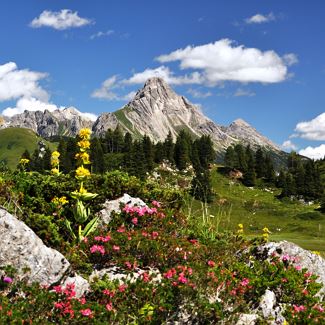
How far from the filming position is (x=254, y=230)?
77500mm

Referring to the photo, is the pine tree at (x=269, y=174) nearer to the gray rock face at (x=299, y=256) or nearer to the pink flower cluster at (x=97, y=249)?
the gray rock face at (x=299, y=256)

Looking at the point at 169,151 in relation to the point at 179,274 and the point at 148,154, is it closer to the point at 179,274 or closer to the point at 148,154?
the point at 148,154

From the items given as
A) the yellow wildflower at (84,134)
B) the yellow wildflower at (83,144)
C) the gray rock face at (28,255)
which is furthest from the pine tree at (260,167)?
the gray rock face at (28,255)

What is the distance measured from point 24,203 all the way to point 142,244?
3.85 m

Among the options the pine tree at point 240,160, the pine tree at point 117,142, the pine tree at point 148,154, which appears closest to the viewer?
the pine tree at point 148,154

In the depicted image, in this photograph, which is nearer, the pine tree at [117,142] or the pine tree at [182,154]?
the pine tree at [182,154]

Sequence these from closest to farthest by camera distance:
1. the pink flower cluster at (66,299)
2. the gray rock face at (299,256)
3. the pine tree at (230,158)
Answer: the pink flower cluster at (66,299)
the gray rock face at (299,256)
the pine tree at (230,158)

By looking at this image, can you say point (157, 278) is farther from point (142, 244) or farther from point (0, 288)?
point (0, 288)

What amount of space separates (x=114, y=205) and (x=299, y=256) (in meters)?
4.93

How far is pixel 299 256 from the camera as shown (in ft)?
36.2

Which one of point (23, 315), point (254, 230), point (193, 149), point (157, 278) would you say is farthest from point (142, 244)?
point (193, 149)

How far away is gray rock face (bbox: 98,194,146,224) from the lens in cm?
1205

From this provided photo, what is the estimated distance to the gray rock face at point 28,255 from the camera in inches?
316

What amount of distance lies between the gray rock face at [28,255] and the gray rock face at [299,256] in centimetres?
527
